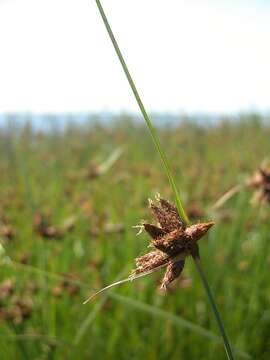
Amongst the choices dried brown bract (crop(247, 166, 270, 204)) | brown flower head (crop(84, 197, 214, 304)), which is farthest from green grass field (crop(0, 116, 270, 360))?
brown flower head (crop(84, 197, 214, 304))

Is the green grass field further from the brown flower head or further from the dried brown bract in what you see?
the brown flower head

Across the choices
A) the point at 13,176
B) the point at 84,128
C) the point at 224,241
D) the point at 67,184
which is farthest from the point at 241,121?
the point at 224,241

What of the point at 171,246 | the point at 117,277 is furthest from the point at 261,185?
the point at 117,277

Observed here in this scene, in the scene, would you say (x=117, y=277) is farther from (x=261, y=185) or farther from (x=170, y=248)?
(x=170, y=248)

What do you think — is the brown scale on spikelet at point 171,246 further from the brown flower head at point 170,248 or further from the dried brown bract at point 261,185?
the dried brown bract at point 261,185

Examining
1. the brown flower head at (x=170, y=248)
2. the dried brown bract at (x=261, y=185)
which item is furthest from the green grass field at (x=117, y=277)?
the brown flower head at (x=170, y=248)
